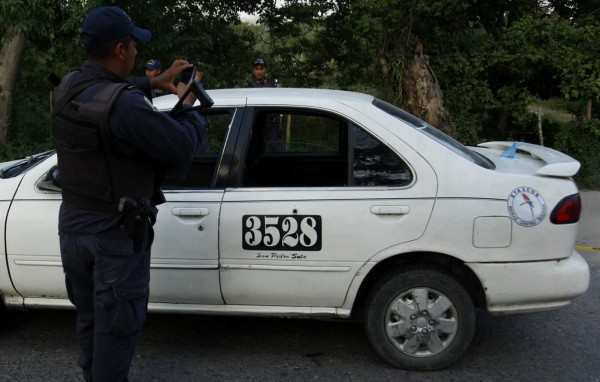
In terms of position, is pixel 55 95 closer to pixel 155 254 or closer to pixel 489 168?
pixel 155 254

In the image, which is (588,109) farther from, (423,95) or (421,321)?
(421,321)

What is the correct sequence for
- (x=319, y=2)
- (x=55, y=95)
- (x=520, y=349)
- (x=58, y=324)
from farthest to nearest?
(x=319, y=2)
(x=58, y=324)
(x=520, y=349)
(x=55, y=95)

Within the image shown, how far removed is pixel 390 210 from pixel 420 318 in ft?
2.07

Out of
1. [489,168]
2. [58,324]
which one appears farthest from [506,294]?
[58,324]

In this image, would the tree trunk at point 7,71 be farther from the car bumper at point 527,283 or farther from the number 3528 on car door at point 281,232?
the car bumper at point 527,283

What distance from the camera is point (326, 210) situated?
11.1 feet

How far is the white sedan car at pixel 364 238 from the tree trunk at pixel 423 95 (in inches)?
263

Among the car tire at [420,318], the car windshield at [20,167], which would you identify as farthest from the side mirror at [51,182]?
the car tire at [420,318]

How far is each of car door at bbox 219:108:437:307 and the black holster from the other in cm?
90

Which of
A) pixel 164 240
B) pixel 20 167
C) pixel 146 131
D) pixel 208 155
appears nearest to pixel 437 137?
pixel 208 155

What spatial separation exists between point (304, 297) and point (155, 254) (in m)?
0.87

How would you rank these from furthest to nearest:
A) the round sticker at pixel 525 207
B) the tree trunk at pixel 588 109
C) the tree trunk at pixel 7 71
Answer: the tree trunk at pixel 588 109 → the tree trunk at pixel 7 71 → the round sticker at pixel 525 207

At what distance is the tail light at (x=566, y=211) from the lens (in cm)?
335

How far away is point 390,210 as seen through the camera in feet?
11.0
